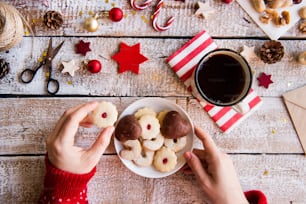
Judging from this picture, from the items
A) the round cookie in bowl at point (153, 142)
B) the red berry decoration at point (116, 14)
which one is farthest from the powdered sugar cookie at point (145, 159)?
the red berry decoration at point (116, 14)

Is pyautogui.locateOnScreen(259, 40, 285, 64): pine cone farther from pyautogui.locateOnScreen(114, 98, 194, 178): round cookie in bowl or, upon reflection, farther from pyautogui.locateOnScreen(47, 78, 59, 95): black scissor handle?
pyautogui.locateOnScreen(47, 78, 59, 95): black scissor handle

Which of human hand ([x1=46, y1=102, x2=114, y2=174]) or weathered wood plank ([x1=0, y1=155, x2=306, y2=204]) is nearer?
human hand ([x1=46, y1=102, x2=114, y2=174])

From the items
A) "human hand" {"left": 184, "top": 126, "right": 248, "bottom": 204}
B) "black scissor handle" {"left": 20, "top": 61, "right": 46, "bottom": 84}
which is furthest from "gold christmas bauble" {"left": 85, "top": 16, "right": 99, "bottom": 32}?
"human hand" {"left": 184, "top": 126, "right": 248, "bottom": 204}

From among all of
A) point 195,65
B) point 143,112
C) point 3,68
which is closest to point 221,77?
point 195,65

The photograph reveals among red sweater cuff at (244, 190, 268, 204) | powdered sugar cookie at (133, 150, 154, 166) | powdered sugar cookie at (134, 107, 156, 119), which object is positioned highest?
powdered sugar cookie at (134, 107, 156, 119)

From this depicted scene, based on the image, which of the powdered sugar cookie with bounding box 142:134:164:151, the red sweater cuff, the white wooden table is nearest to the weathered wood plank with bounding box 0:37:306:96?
the white wooden table

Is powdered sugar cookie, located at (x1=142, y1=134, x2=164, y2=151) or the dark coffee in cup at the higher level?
the dark coffee in cup

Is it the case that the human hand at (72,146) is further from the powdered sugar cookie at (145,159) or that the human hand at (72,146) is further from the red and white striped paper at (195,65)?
the red and white striped paper at (195,65)
